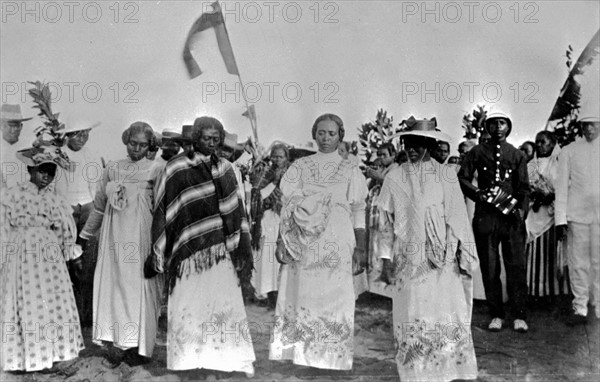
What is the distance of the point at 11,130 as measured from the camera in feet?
18.4

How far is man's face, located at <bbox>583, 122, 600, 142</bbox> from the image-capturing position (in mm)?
5728

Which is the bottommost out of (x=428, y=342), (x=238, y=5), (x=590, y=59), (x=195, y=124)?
(x=428, y=342)

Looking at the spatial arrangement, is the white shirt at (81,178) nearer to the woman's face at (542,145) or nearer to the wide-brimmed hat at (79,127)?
the wide-brimmed hat at (79,127)

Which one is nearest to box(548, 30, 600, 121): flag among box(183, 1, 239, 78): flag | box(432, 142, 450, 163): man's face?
box(432, 142, 450, 163): man's face

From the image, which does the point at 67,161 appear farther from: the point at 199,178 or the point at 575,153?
the point at 575,153

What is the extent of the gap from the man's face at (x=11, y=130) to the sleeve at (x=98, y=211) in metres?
0.70

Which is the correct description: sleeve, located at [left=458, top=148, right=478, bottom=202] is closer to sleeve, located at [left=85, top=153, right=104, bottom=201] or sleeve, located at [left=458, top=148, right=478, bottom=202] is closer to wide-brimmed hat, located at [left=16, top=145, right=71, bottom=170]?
sleeve, located at [left=85, top=153, right=104, bottom=201]

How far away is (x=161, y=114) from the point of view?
5578mm

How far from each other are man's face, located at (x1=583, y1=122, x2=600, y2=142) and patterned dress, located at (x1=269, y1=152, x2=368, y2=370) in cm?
168

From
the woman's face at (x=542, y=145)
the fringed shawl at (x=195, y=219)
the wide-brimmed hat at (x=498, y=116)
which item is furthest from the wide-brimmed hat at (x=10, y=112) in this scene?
the woman's face at (x=542, y=145)

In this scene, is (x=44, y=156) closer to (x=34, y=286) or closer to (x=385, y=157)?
(x=34, y=286)

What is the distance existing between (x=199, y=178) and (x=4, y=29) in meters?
1.82

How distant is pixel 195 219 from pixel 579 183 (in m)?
2.78

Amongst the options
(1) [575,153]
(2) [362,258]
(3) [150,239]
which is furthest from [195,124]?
(1) [575,153]
